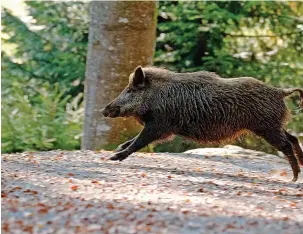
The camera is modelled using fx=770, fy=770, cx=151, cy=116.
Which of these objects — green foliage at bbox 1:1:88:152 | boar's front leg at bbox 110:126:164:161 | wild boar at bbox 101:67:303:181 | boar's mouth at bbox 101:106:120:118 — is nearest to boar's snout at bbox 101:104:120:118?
boar's mouth at bbox 101:106:120:118

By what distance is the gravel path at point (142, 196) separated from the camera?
5.85 meters

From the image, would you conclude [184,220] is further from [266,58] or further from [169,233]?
[266,58]

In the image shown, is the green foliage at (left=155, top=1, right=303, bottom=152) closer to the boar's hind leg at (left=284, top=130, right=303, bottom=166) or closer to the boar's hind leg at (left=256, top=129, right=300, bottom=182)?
the boar's hind leg at (left=284, top=130, right=303, bottom=166)

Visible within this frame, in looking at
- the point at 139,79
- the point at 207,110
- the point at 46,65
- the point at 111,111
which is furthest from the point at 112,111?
the point at 46,65

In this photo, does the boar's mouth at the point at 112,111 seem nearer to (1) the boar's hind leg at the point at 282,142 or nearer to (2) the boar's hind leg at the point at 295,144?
(1) the boar's hind leg at the point at 282,142

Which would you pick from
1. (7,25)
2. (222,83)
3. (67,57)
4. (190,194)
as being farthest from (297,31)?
(190,194)

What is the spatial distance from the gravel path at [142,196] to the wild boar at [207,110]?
0.43 m

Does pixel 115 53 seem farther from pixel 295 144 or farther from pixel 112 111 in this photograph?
pixel 295 144

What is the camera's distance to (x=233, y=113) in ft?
30.3

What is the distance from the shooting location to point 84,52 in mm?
15961

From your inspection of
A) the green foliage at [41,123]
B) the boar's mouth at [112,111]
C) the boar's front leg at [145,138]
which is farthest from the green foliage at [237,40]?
the boar's front leg at [145,138]

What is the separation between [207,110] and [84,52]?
279 inches

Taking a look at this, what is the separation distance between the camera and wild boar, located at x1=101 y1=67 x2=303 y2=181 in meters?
9.18

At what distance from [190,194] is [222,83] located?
2535 mm
